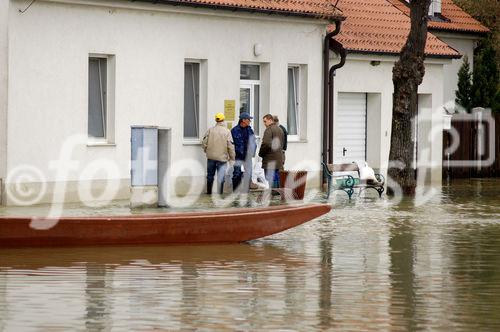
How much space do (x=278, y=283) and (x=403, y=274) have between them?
1844 millimetres

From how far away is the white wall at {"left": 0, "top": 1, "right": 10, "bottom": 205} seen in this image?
27.5 metres

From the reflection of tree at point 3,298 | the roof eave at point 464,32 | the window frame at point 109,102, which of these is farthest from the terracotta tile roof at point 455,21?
the reflection of tree at point 3,298

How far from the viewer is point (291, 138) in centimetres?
3534

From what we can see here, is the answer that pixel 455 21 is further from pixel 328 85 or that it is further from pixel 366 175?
pixel 366 175

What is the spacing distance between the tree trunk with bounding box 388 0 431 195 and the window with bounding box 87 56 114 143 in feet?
19.6

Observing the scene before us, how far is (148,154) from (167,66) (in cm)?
429

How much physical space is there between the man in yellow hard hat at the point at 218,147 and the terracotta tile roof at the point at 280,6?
94.1 inches

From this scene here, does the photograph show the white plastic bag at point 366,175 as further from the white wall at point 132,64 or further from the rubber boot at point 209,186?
the white wall at point 132,64

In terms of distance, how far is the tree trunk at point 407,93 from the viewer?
3138cm

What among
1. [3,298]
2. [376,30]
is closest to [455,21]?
[376,30]

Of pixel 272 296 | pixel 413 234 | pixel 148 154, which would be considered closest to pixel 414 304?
pixel 272 296

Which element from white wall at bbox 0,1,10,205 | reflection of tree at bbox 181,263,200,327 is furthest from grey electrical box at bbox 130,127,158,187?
reflection of tree at bbox 181,263,200,327

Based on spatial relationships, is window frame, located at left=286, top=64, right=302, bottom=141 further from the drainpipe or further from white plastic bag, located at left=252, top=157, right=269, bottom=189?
white plastic bag, located at left=252, top=157, right=269, bottom=189

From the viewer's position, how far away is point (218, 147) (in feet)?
102
